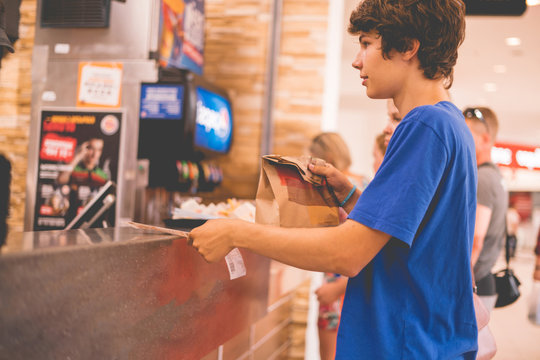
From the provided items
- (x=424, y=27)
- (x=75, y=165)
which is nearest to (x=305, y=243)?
(x=424, y=27)

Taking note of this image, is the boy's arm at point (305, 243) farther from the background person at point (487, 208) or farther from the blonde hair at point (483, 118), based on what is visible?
the blonde hair at point (483, 118)

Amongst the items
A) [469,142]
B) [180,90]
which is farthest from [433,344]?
[180,90]

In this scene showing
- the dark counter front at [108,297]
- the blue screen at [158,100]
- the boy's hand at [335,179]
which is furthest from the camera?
the blue screen at [158,100]

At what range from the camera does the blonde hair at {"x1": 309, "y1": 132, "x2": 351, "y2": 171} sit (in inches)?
143

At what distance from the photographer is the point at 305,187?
153cm

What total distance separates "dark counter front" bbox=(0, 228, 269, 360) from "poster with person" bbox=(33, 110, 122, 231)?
60.7 inches

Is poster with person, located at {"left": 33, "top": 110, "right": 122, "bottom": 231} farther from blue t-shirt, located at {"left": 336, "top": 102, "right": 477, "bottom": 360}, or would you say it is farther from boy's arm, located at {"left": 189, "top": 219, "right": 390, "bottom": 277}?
blue t-shirt, located at {"left": 336, "top": 102, "right": 477, "bottom": 360}

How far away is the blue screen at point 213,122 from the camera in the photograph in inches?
155

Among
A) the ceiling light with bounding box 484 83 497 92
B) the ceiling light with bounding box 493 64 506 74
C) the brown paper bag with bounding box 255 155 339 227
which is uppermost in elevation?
the ceiling light with bounding box 493 64 506 74

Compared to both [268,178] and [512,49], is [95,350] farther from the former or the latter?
[512,49]

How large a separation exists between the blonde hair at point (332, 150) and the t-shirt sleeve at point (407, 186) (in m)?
2.44

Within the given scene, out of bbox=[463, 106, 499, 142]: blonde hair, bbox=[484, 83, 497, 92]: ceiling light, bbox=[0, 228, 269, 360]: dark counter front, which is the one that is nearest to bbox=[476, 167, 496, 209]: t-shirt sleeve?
bbox=[463, 106, 499, 142]: blonde hair

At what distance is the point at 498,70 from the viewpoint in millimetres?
10148

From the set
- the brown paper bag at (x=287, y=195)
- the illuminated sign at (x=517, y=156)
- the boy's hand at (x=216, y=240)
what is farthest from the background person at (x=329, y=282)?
the illuminated sign at (x=517, y=156)
